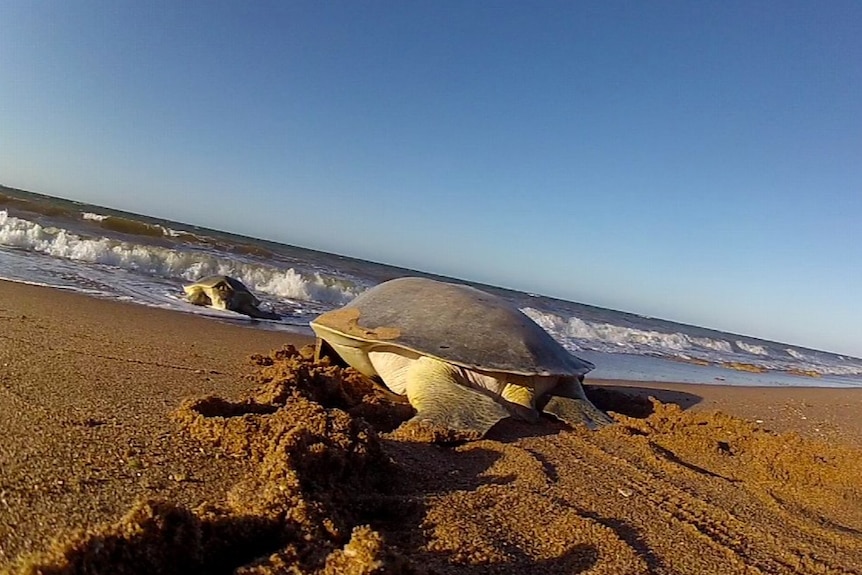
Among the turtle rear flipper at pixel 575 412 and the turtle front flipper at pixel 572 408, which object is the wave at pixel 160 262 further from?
the turtle rear flipper at pixel 575 412

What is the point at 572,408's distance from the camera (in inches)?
147

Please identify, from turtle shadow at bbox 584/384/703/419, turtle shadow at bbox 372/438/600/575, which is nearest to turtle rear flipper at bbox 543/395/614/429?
turtle shadow at bbox 584/384/703/419

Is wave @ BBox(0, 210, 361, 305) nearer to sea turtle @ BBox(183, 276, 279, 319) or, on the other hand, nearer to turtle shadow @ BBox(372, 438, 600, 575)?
sea turtle @ BBox(183, 276, 279, 319)

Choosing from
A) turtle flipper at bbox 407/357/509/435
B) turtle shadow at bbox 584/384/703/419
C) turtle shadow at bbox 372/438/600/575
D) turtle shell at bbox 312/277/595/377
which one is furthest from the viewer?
turtle shadow at bbox 584/384/703/419

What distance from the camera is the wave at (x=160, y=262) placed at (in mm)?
11078

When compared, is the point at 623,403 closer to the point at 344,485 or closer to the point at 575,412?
the point at 575,412

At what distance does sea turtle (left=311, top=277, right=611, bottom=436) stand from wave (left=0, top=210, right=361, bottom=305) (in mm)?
8206

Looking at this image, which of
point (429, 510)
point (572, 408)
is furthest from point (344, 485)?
point (572, 408)

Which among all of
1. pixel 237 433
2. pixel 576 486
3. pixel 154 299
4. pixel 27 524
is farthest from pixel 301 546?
pixel 154 299

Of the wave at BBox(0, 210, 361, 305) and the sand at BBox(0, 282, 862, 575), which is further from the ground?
the sand at BBox(0, 282, 862, 575)

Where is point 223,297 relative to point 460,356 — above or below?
below

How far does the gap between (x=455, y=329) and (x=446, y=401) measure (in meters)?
0.76

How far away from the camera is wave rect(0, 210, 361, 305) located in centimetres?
1108

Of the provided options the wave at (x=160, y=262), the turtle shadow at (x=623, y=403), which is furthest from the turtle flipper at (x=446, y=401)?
the wave at (x=160, y=262)
